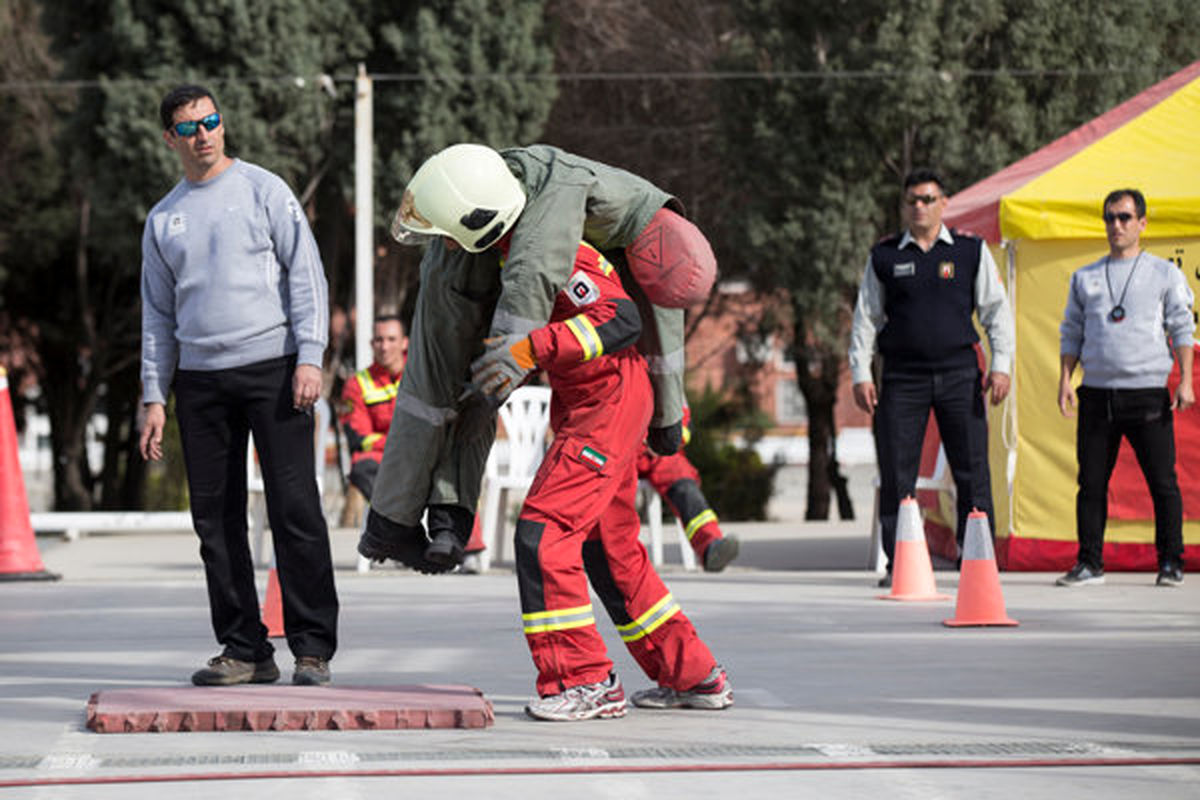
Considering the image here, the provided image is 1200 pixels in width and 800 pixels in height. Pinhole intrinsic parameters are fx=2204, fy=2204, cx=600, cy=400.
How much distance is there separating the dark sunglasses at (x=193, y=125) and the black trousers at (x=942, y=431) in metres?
4.93

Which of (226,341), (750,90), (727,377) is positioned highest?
(750,90)

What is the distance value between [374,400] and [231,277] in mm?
6246

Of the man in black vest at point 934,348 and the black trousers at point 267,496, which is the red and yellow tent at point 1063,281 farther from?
the black trousers at point 267,496

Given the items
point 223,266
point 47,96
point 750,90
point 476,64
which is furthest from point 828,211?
point 223,266

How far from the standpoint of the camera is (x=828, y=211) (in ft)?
73.4

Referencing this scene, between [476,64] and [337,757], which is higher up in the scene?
[476,64]

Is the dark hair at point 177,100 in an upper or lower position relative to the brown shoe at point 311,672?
upper

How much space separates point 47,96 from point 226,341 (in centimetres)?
2065

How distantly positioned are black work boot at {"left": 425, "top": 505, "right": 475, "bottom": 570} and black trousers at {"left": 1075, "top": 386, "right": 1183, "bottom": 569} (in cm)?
581

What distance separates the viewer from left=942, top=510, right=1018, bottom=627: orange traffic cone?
9.42m

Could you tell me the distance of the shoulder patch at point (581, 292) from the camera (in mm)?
6367

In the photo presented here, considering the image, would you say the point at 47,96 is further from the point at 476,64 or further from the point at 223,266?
the point at 223,266

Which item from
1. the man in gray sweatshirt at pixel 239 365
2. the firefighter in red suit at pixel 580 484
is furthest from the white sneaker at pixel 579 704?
the man in gray sweatshirt at pixel 239 365

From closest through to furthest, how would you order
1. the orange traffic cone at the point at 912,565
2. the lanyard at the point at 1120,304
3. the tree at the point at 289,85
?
the orange traffic cone at the point at 912,565
the lanyard at the point at 1120,304
the tree at the point at 289,85
